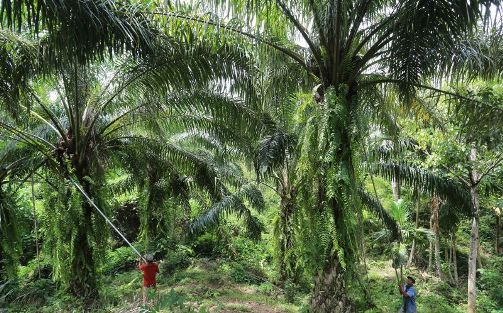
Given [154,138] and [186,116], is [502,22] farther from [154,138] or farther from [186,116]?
[154,138]

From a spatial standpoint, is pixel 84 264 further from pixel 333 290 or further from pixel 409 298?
pixel 409 298

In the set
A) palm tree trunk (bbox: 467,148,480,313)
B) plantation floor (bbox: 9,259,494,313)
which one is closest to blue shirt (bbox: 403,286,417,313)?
plantation floor (bbox: 9,259,494,313)

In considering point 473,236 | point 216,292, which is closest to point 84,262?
point 216,292

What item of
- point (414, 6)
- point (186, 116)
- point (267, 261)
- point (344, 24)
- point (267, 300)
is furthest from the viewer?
point (267, 261)

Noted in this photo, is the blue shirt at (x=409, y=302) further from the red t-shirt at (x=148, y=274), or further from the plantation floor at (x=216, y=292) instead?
the red t-shirt at (x=148, y=274)

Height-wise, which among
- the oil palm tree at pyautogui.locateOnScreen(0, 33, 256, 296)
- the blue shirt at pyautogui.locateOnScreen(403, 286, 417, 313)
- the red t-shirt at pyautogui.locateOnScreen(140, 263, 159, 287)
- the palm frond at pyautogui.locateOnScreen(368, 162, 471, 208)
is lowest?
the blue shirt at pyautogui.locateOnScreen(403, 286, 417, 313)

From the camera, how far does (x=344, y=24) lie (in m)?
5.47

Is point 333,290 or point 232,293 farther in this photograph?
point 232,293

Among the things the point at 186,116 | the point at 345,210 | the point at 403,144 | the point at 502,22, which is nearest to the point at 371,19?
the point at 502,22

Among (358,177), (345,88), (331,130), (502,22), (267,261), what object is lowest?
(267,261)

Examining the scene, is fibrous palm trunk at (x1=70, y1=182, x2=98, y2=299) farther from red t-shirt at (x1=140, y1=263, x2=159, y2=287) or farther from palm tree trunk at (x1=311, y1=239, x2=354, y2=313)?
palm tree trunk at (x1=311, y1=239, x2=354, y2=313)

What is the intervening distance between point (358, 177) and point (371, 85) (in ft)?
5.49

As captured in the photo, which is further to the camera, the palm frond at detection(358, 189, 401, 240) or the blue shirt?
the palm frond at detection(358, 189, 401, 240)

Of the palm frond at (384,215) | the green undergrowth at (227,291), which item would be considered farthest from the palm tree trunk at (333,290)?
the palm frond at (384,215)
